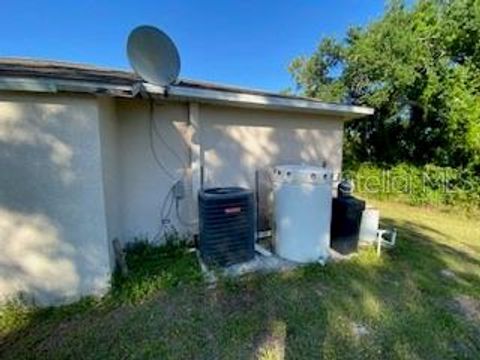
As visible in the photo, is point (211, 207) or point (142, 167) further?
point (142, 167)

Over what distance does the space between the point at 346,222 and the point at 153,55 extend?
145 inches

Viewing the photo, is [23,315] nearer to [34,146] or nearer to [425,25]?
[34,146]

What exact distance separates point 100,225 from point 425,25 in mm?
12801

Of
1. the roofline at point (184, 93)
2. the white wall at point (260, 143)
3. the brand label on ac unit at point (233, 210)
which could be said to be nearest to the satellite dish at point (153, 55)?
the roofline at point (184, 93)

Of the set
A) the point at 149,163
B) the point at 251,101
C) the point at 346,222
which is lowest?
the point at 346,222

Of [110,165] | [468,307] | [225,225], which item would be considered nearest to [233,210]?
[225,225]

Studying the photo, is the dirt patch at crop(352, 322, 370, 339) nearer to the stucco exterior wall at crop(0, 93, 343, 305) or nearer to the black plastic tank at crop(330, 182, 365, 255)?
the black plastic tank at crop(330, 182, 365, 255)

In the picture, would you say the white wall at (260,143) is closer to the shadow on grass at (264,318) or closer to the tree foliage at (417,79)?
the shadow on grass at (264,318)

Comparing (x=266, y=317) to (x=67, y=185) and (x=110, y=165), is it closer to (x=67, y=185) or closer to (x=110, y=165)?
(x=67, y=185)

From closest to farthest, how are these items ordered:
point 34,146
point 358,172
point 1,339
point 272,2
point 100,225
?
1. point 1,339
2. point 34,146
3. point 100,225
4. point 272,2
5. point 358,172

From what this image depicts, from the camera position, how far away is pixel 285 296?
3512mm

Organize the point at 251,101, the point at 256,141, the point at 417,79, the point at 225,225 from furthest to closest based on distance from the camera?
the point at 417,79 → the point at 256,141 → the point at 251,101 → the point at 225,225

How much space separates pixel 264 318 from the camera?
310 cm

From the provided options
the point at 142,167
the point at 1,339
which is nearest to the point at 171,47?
the point at 142,167
